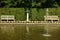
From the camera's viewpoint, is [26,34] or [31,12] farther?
[31,12]

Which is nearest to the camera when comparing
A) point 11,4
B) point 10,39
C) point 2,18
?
point 10,39

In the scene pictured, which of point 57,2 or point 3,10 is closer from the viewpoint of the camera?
point 3,10

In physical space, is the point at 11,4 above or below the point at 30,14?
above

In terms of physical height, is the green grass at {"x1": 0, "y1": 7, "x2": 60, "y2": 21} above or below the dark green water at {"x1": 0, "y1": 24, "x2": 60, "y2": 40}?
above

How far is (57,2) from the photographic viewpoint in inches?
785

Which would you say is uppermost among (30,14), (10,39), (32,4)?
(32,4)

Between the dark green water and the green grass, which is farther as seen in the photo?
the green grass

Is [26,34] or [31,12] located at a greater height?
[31,12]

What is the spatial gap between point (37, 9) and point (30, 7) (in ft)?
3.46

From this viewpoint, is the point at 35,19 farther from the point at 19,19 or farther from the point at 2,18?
the point at 2,18

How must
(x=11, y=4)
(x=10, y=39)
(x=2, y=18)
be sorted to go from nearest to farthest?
(x=10, y=39) → (x=2, y=18) → (x=11, y=4)

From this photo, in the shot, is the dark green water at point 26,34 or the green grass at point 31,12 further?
the green grass at point 31,12

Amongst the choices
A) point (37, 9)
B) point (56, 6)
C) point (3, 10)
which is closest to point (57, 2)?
point (56, 6)

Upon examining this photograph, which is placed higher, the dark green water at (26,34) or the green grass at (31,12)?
the green grass at (31,12)
